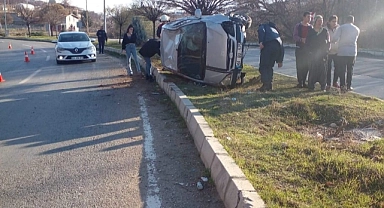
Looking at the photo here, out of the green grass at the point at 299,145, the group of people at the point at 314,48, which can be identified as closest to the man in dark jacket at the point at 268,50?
the group of people at the point at 314,48

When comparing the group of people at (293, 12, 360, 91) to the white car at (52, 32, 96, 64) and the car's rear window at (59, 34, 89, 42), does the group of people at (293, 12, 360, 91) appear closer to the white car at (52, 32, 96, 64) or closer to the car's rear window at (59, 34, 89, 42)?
the white car at (52, 32, 96, 64)

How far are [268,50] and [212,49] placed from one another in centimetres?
135

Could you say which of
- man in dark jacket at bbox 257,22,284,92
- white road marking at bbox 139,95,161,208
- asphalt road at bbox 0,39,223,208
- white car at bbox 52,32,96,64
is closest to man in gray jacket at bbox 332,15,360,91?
man in dark jacket at bbox 257,22,284,92

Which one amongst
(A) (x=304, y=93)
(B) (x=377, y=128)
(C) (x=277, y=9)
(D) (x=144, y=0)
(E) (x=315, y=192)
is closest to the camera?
(E) (x=315, y=192)

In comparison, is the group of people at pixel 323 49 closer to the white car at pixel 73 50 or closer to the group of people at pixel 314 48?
the group of people at pixel 314 48

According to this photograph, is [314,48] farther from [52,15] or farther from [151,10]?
[52,15]

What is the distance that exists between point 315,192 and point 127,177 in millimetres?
2138

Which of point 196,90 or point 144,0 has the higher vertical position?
point 144,0

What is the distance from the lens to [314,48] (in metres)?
9.05

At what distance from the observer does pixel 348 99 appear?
8.19 m

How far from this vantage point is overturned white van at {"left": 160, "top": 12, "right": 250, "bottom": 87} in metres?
9.50

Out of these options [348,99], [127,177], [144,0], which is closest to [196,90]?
[348,99]

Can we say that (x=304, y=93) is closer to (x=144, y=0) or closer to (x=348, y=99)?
(x=348, y=99)

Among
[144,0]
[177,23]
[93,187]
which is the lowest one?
[93,187]
